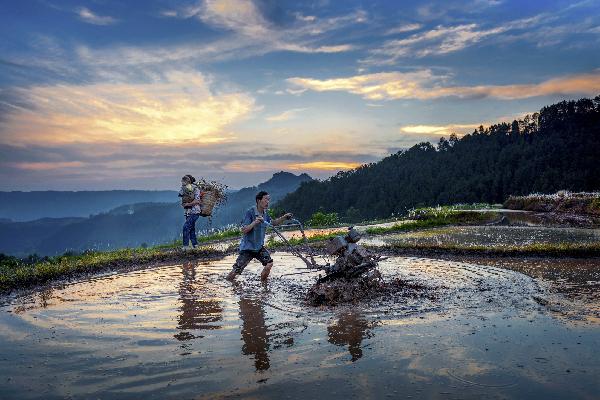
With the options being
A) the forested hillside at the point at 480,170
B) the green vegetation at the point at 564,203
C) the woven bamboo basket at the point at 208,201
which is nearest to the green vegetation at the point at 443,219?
the green vegetation at the point at 564,203

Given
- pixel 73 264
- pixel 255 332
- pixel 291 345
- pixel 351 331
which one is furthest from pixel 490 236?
pixel 73 264

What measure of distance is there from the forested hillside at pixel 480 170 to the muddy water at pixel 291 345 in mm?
43363

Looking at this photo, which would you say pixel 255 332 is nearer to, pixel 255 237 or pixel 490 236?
pixel 255 237

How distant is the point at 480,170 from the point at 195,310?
7600cm

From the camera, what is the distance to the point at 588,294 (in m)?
8.59

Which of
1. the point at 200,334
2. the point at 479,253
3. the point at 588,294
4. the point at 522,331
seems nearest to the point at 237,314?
the point at 200,334

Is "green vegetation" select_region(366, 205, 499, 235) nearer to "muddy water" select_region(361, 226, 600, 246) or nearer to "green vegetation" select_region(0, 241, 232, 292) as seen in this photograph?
"muddy water" select_region(361, 226, 600, 246)

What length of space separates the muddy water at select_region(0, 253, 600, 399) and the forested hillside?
43.4 metres

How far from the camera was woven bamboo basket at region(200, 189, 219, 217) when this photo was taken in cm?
1498

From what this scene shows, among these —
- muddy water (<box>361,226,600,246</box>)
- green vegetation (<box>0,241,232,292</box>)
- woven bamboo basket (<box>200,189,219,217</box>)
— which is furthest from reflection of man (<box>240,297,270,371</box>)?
muddy water (<box>361,226,600,246</box>)

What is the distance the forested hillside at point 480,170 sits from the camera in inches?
2397

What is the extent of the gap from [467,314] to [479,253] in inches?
303

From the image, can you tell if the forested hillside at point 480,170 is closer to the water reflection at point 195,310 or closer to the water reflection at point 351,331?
the water reflection at point 195,310

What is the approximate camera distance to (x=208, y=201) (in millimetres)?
15195
